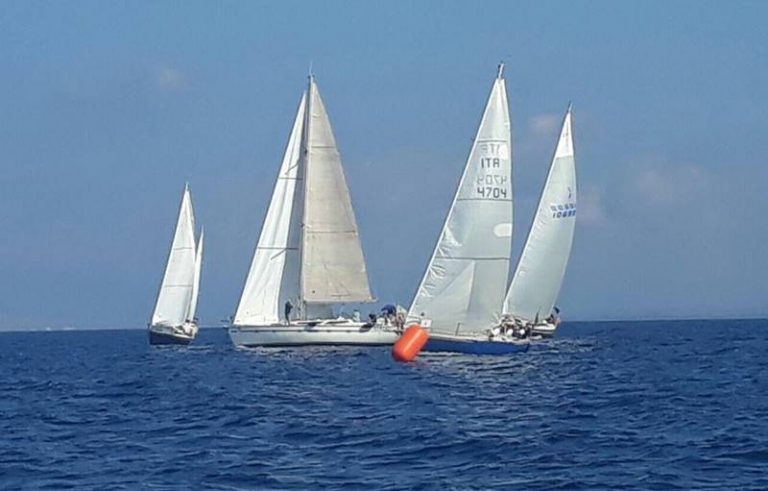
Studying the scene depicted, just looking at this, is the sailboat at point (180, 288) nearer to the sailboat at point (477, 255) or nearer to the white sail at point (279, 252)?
the white sail at point (279, 252)

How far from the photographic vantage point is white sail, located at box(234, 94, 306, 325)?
188ft

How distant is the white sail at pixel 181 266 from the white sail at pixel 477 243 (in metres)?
26.9

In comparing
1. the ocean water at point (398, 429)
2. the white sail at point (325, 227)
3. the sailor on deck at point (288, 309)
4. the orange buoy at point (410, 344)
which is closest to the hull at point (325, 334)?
the sailor on deck at point (288, 309)

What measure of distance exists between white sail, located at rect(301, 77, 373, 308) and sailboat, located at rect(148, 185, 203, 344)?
16697 mm

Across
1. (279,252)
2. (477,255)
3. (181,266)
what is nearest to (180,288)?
(181,266)

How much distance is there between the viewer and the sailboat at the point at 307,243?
5716cm

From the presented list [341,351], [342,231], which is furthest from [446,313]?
[342,231]

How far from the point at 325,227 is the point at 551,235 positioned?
1105cm

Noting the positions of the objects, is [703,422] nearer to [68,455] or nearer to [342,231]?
[68,455]

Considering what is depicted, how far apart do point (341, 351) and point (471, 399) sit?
23.3 meters

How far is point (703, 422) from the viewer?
81.7 feet

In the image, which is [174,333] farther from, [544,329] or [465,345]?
[465,345]

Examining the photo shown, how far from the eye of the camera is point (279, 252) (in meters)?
57.7

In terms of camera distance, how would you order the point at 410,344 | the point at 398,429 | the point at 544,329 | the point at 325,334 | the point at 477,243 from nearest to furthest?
the point at 398,429 → the point at 410,344 → the point at 477,243 → the point at 325,334 → the point at 544,329
